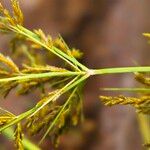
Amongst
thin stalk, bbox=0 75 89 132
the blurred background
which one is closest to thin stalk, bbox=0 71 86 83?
thin stalk, bbox=0 75 89 132

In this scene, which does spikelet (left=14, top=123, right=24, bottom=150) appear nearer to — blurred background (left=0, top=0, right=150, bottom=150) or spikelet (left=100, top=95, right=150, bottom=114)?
spikelet (left=100, top=95, right=150, bottom=114)

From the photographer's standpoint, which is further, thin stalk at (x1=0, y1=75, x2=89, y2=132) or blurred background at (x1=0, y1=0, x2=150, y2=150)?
blurred background at (x1=0, y1=0, x2=150, y2=150)

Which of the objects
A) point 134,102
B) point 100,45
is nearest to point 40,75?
point 134,102

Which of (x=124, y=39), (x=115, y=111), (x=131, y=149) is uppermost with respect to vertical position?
(x=124, y=39)

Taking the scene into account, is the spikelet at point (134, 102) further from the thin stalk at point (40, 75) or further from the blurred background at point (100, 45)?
the blurred background at point (100, 45)

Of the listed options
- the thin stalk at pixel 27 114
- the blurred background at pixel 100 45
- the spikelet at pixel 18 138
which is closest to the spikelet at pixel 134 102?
the thin stalk at pixel 27 114

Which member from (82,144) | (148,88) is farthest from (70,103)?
(82,144)

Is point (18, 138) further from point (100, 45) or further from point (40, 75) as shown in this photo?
point (100, 45)

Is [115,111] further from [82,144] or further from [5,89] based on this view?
[5,89]
